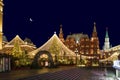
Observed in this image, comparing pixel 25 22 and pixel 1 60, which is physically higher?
pixel 25 22

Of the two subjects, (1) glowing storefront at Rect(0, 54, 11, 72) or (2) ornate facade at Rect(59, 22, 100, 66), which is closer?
(1) glowing storefront at Rect(0, 54, 11, 72)

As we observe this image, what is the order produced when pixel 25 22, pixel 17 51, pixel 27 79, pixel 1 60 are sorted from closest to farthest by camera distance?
→ pixel 27 79, pixel 1 60, pixel 17 51, pixel 25 22

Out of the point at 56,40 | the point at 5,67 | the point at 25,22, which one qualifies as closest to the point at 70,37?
the point at 25,22

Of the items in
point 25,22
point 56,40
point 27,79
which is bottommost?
point 27,79

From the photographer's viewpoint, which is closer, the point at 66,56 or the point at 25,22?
the point at 66,56

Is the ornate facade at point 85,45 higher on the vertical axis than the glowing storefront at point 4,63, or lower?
higher

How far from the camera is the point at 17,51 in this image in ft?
259

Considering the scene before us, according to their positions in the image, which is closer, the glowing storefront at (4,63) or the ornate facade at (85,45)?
the glowing storefront at (4,63)

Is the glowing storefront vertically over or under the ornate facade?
under

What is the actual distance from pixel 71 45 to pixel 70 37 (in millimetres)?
6489

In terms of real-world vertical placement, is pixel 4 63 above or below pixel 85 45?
below

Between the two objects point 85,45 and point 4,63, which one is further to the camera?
point 85,45

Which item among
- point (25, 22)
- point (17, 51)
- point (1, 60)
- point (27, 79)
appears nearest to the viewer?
point (27, 79)

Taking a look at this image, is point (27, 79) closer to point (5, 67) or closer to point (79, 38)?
point (5, 67)
